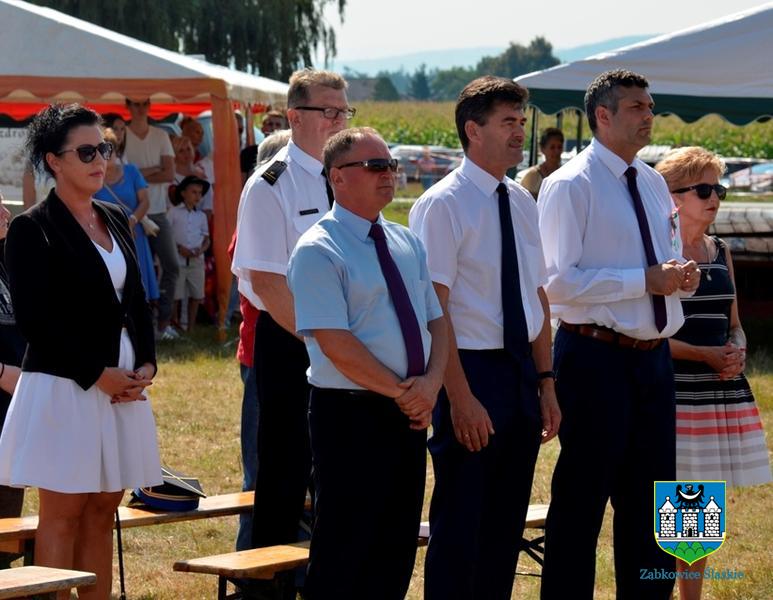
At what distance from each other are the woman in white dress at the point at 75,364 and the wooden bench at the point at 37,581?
467 mm

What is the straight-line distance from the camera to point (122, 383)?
14.3ft

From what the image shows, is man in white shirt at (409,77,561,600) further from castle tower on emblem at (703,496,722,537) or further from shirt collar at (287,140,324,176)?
castle tower on emblem at (703,496,722,537)

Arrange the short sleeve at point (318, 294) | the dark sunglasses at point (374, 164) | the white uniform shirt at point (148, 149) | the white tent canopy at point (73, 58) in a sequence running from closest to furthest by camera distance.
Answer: the short sleeve at point (318, 294), the dark sunglasses at point (374, 164), the white tent canopy at point (73, 58), the white uniform shirt at point (148, 149)

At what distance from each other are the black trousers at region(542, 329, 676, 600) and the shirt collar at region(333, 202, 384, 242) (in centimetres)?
109

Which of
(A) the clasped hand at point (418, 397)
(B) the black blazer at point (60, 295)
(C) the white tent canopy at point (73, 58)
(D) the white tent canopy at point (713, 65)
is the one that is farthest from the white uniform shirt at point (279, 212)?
(C) the white tent canopy at point (73, 58)

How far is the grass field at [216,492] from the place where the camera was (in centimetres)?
554

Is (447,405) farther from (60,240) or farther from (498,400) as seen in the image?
(60,240)

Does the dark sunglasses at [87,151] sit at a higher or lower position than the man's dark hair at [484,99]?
lower

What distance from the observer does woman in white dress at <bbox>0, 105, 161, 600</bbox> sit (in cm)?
427

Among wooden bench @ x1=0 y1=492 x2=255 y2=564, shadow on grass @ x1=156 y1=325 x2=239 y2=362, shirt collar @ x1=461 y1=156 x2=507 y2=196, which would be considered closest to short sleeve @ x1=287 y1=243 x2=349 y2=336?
shirt collar @ x1=461 y1=156 x2=507 y2=196

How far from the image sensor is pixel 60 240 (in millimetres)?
4297

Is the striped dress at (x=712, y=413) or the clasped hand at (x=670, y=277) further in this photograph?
the striped dress at (x=712, y=413)

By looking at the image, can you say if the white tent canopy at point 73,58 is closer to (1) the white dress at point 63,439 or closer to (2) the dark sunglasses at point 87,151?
(2) the dark sunglasses at point 87,151

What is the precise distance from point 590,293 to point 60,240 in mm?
1850
